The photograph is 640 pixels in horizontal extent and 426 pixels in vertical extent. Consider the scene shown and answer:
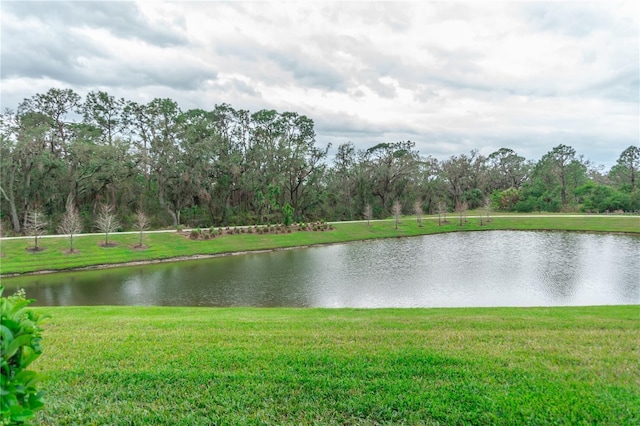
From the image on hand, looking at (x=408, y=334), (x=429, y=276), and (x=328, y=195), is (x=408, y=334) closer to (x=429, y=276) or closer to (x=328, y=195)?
(x=429, y=276)

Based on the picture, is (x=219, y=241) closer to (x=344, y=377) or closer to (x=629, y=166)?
(x=344, y=377)

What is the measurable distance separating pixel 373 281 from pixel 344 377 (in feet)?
45.6

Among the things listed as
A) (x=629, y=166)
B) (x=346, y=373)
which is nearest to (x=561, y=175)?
(x=629, y=166)

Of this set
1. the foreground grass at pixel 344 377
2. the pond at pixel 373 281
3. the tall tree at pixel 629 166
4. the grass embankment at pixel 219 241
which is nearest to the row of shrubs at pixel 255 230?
the grass embankment at pixel 219 241

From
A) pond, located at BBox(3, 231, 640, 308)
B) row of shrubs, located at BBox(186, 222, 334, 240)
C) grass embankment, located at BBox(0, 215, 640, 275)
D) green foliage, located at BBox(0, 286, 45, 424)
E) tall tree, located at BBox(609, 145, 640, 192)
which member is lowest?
pond, located at BBox(3, 231, 640, 308)

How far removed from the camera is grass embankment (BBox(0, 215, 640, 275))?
77.2ft

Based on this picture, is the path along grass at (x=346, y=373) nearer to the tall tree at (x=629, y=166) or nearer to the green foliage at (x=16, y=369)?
the green foliage at (x=16, y=369)

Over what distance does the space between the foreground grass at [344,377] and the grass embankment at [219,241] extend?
71.8ft

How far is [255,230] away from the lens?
36688 millimetres

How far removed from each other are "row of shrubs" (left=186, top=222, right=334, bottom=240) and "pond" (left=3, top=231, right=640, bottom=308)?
646cm

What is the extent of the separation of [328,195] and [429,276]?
3704 cm

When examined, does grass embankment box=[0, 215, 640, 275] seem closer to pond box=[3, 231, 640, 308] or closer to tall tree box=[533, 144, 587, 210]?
pond box=[3, 231, 640, 308]

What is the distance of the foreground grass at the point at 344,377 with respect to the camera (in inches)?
133

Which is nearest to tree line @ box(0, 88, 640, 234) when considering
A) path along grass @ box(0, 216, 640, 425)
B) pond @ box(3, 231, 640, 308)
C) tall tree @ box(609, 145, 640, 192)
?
tall tree @ box(609, 145, 640, 192)
